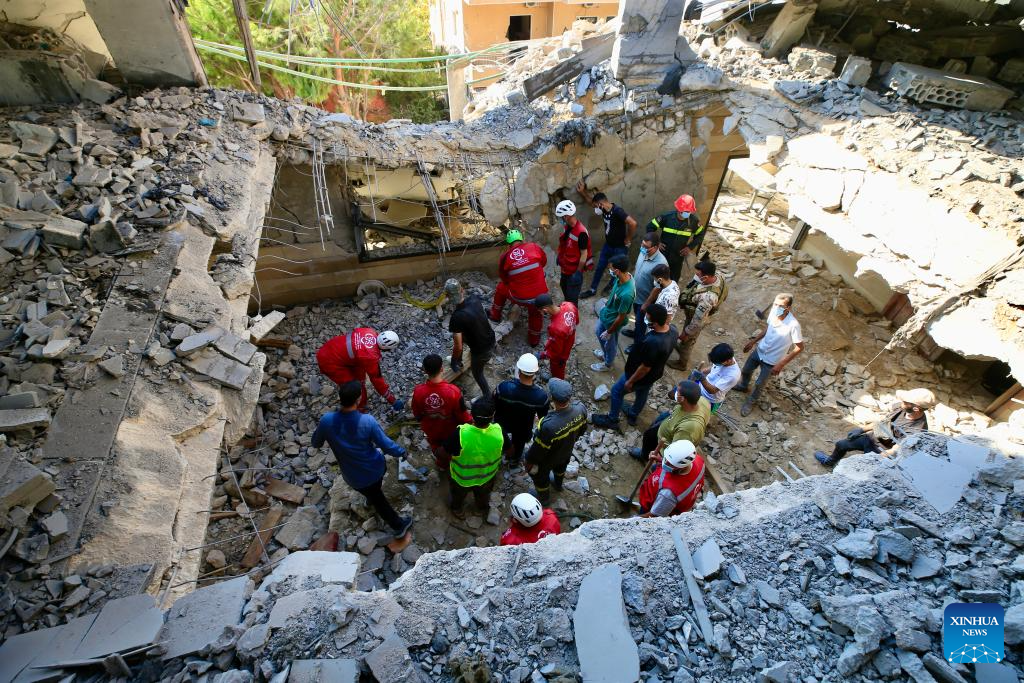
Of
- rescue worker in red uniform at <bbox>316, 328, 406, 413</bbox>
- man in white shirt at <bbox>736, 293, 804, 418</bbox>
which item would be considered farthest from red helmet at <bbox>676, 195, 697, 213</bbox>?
rescue worker in red uniform at <bbox>316, 328, 406, 413</bbox>

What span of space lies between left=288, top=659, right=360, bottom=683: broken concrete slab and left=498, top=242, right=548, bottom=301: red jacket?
165 inches

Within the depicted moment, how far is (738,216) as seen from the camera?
33.8ft

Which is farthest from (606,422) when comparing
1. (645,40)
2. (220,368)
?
(645,40)

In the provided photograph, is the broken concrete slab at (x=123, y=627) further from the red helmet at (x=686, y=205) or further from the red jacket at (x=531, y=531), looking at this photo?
the red helmet at (x=686, y=205)

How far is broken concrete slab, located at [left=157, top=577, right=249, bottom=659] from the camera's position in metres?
2.15

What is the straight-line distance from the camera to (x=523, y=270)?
5555 mm

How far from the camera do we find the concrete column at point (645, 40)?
6102 mm

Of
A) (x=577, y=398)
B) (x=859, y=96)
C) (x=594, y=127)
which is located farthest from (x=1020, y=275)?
(x=594, y=127)

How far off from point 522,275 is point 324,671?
4.27 m

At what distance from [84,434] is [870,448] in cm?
617

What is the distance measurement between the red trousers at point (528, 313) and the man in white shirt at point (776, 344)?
257 cm

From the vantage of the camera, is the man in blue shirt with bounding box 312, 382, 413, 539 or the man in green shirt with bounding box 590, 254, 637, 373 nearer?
the man in blue shirt with bounding box 312, 382, 413, 539

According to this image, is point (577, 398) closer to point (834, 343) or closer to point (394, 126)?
point (834, 343)

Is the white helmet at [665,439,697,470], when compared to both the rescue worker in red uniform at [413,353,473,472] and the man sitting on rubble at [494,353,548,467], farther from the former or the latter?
the rescue worker in red uniform at [413,353,473,472]
